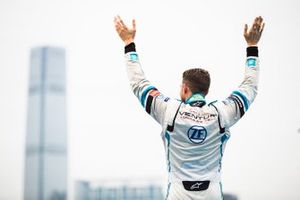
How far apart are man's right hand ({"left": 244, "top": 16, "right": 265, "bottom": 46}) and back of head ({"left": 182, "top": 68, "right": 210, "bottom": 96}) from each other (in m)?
0.83

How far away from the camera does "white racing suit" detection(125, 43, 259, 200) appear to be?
3975 millimetres

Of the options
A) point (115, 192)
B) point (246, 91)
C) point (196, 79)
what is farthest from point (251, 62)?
point (115, 192)

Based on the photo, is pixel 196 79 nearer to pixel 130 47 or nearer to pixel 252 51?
pixel 130 47

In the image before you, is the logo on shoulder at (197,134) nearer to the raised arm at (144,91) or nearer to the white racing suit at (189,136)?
the white racing suit at (189,136)

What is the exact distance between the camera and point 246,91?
4.30 metres

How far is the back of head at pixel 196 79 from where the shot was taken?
13.3 feet

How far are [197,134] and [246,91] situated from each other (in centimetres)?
67

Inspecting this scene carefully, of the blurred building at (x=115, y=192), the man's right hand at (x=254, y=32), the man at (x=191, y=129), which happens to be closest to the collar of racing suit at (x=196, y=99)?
the man at (x=191, y=129)

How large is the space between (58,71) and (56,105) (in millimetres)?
13815

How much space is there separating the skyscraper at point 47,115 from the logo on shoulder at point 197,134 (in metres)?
174

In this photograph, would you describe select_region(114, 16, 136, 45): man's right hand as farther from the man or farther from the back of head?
the back of head

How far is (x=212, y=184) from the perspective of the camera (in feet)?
13.2

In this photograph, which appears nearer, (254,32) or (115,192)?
(254,32)

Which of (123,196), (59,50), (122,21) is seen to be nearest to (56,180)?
(123,196)
